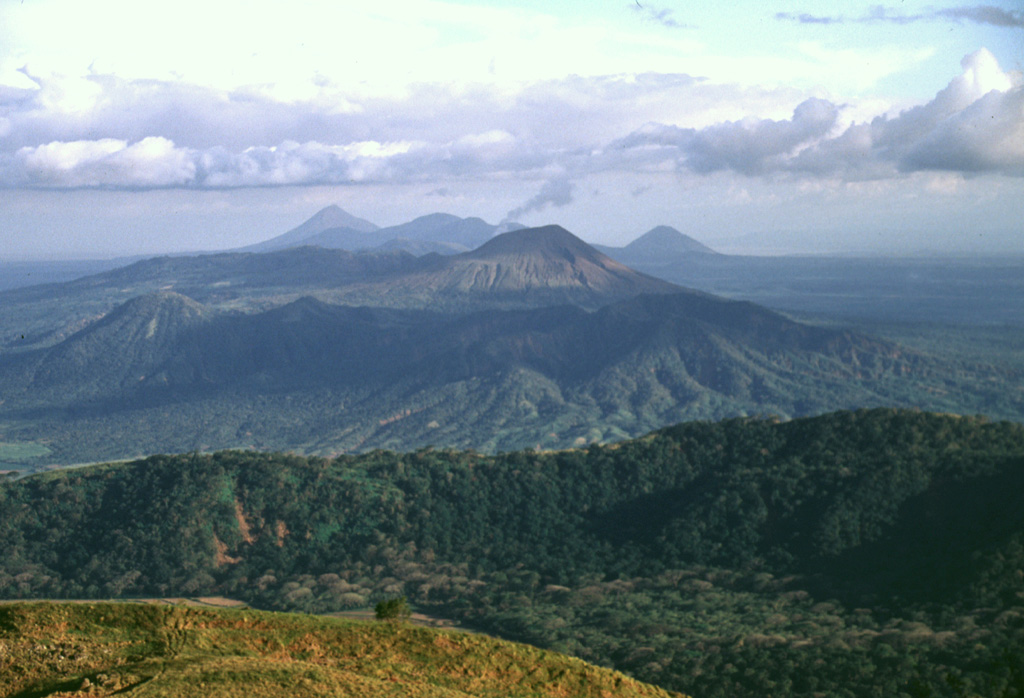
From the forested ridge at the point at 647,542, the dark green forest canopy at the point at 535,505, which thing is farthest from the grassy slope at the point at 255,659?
the dark green forest canopy at the point at 535,505

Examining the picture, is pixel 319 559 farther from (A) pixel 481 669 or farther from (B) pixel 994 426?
(B) pixel 994 426

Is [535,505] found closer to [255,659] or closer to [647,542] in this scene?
[647,542]

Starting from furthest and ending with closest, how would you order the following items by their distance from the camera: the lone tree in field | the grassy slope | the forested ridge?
the forested ridge → the lone tree in field → the grassy slope

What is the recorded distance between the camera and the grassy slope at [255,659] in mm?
36875

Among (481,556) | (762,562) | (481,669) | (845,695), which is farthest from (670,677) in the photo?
(481,556)

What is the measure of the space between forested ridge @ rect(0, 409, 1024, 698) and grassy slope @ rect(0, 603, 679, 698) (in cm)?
2236

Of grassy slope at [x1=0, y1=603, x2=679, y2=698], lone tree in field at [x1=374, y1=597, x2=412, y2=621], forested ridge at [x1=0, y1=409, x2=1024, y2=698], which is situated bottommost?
forested ridge at [x1=0, y1=409, x2=1024, y2=698]

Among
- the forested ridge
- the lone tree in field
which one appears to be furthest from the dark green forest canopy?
the lone tree in field

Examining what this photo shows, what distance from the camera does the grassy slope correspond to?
3688 centimetres

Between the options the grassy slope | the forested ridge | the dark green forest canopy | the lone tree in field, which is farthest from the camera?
the dark green forest canopy

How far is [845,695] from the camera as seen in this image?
59.0 m

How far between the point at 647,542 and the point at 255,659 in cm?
6496

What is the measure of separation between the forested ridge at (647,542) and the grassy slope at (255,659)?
73.4ft

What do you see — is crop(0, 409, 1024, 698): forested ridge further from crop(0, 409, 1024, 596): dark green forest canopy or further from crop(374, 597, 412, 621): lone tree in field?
crop(374, 597, 412, 621): lone tree in field
